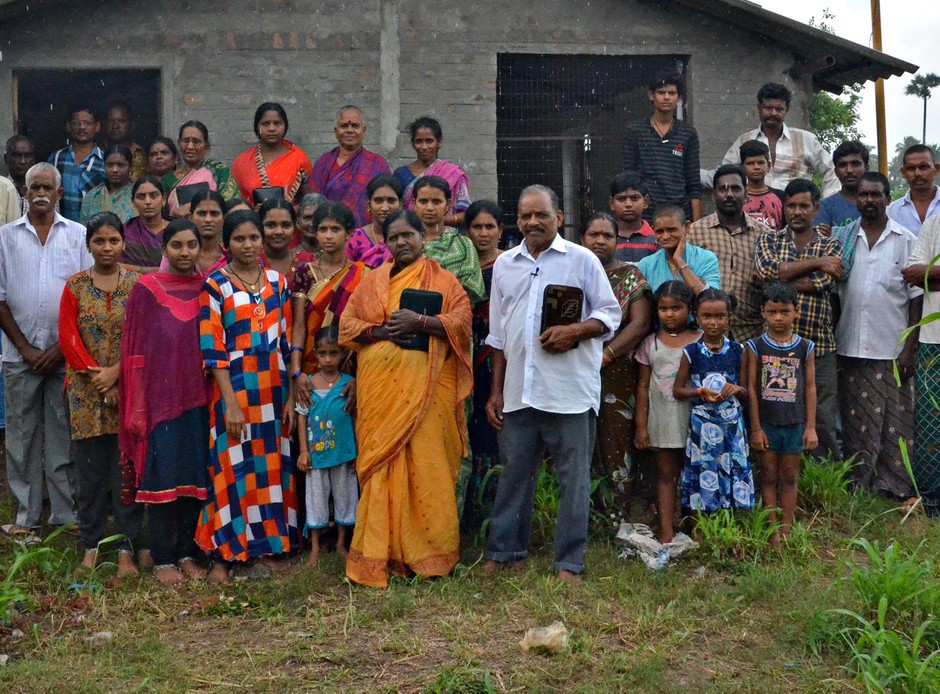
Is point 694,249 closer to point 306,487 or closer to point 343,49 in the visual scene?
point 306,487

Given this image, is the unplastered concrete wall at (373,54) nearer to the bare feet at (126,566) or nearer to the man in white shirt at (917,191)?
the man in white shirt at (917,191)

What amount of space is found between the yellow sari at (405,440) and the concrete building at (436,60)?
3.39 meters

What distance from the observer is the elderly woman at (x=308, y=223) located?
627 centimetres

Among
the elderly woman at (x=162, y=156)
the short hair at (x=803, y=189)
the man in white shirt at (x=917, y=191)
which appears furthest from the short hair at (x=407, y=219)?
the man in white shirt at (x=917, y=191)

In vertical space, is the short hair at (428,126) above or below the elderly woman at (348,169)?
above

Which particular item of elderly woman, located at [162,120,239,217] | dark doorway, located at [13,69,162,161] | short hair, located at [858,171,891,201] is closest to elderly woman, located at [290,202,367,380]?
elderly woman, located at [162,120,239,217]

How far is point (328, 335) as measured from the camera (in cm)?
560

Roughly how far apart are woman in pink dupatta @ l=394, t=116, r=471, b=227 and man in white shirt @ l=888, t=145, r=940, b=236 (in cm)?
270

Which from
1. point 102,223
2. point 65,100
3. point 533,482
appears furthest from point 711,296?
point 65,100

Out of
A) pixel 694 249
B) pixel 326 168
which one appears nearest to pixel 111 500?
pixel 326 168

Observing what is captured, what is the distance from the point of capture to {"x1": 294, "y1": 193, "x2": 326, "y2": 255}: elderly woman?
6.27m

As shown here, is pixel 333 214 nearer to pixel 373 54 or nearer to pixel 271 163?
pixel 271 163

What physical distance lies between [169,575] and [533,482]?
186 centimetres

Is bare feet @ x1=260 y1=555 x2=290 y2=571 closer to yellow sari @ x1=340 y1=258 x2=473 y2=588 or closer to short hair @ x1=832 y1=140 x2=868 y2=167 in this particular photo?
yellow sari @ x1=340 y1=258 x2=473 y2=588
